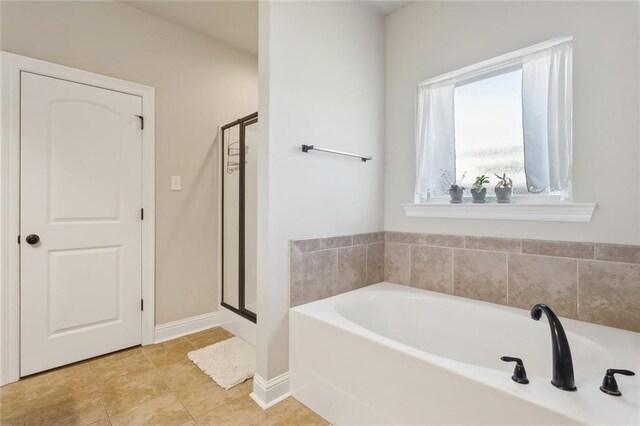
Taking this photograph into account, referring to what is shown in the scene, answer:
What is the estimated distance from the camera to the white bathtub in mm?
985

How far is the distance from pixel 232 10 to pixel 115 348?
9.00 ft

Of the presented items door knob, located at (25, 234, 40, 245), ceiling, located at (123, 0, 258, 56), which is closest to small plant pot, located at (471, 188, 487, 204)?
ceiling, located at (123, 0, 258, 56)

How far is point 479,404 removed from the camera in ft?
3.46

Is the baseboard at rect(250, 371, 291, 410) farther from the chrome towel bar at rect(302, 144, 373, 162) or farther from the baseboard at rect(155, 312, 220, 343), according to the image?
the chrome towel bar at rect(302, 144, 373, 162)

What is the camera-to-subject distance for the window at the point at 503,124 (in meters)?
1.67

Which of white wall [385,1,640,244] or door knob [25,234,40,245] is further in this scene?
door knob [25,234,40,245]

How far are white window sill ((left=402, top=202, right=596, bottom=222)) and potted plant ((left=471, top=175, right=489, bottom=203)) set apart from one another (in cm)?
5

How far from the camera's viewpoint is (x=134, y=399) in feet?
5.63

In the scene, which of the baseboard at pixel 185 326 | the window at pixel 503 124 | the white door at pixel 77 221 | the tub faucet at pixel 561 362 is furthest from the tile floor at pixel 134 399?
the window at pixel 503 124

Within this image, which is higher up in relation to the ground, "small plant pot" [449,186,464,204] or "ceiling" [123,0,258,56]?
"ceiling" [123,0,258,56]

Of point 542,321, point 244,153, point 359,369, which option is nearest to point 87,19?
point 244,153

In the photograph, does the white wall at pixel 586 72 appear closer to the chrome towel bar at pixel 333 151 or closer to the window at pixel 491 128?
the window at pixel 491 128

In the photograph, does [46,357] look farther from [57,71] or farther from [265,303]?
[57,71]

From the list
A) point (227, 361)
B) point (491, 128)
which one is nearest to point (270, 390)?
point (227, 361)
